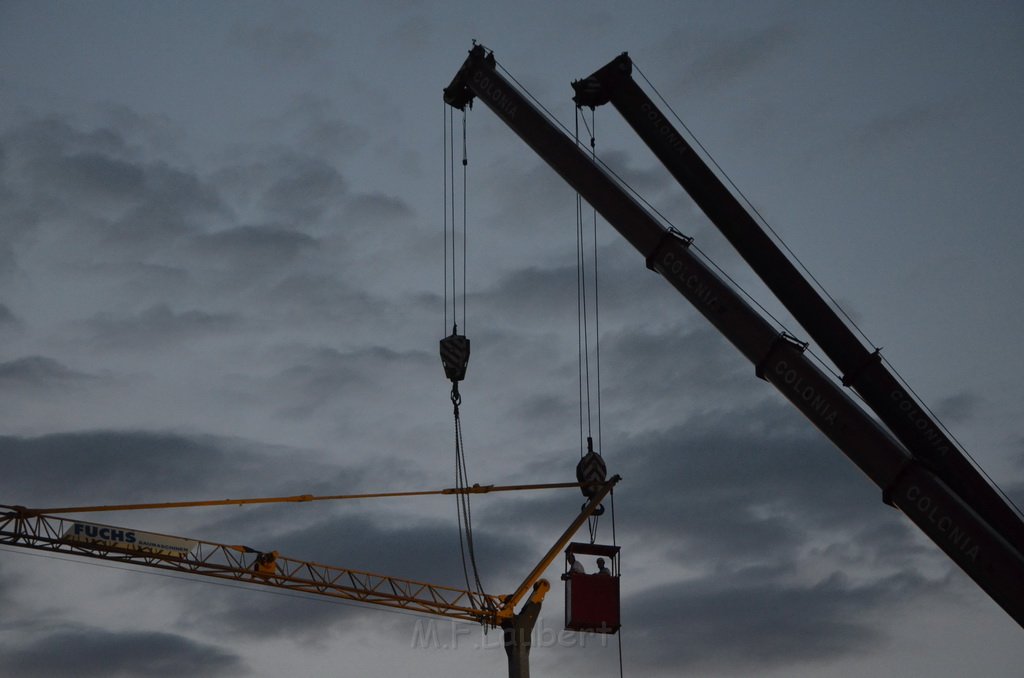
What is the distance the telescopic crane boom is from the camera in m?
29.0

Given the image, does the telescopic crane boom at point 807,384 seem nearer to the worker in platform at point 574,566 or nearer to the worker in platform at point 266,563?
the worker in platform at point 574,566

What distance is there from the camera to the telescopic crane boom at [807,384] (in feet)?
95.1

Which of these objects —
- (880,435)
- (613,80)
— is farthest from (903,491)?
(613,80)

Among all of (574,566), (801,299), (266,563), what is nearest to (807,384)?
(801,299)

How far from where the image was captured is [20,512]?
5791 centimetres

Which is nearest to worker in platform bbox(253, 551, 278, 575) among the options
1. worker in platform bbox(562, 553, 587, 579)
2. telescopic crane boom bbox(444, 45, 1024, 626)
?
worker in platform bbox(562, 553, 587, 579)

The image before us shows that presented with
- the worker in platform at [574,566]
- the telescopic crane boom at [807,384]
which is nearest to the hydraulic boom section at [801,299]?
the telescopic crane boom at [807,384]

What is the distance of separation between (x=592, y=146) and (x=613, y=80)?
132 inches

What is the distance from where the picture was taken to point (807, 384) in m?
32.9

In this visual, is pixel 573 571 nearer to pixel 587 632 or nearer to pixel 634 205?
pixel 587 632

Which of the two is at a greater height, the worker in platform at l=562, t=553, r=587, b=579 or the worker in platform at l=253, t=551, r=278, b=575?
the worker in platform at l=253, t=551, r=278, b=575

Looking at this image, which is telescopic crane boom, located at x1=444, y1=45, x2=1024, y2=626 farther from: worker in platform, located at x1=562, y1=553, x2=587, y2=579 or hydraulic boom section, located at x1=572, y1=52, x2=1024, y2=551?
worker in platform, located at x1=562, y1=553, x2=587, y2=579

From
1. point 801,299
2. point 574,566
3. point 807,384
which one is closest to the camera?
point 807,384

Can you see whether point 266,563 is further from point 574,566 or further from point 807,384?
point 807,384
